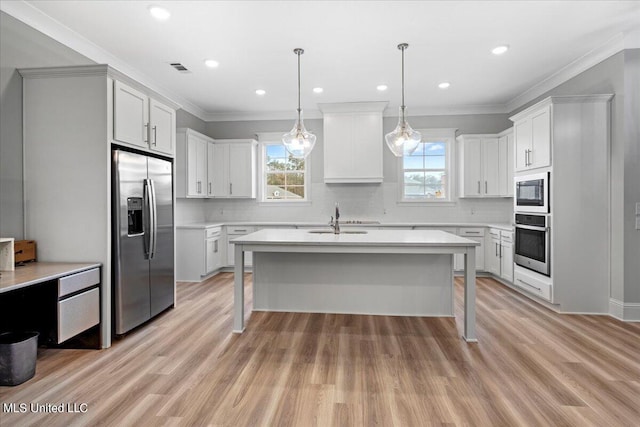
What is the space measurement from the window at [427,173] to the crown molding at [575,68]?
53.0 inches

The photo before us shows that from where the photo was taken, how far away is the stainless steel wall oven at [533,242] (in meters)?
3.86

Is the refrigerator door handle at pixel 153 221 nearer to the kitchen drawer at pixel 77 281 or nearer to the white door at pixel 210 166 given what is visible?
the kitchen drawer at pixel 77 281

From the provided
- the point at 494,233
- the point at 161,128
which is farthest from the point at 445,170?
the point at 161,128

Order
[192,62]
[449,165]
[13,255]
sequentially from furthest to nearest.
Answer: [449,165] < [192,62] < [13,255]

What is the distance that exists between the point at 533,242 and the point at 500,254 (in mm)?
1033

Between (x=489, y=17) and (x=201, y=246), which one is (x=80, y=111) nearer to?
A: (x=201, y=246)

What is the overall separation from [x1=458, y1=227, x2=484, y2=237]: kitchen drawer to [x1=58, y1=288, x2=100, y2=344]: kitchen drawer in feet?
16.0

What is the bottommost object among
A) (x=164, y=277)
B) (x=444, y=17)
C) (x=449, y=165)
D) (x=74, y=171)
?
(x=164, y=277)

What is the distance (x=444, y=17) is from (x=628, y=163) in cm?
240

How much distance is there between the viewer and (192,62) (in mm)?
4105

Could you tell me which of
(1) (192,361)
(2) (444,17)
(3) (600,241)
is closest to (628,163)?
(3) (600,241)

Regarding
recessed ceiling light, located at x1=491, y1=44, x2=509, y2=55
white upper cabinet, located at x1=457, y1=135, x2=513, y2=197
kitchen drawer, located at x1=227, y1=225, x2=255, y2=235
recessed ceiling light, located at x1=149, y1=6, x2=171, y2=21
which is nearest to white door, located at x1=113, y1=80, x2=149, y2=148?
recessed ceiling light, located at x1=149, y1=6, x2=171, y2=21

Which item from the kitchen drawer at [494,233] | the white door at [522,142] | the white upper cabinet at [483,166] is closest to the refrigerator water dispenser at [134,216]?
the white door at [522,142]

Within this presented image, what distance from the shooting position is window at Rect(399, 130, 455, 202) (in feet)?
20.1
